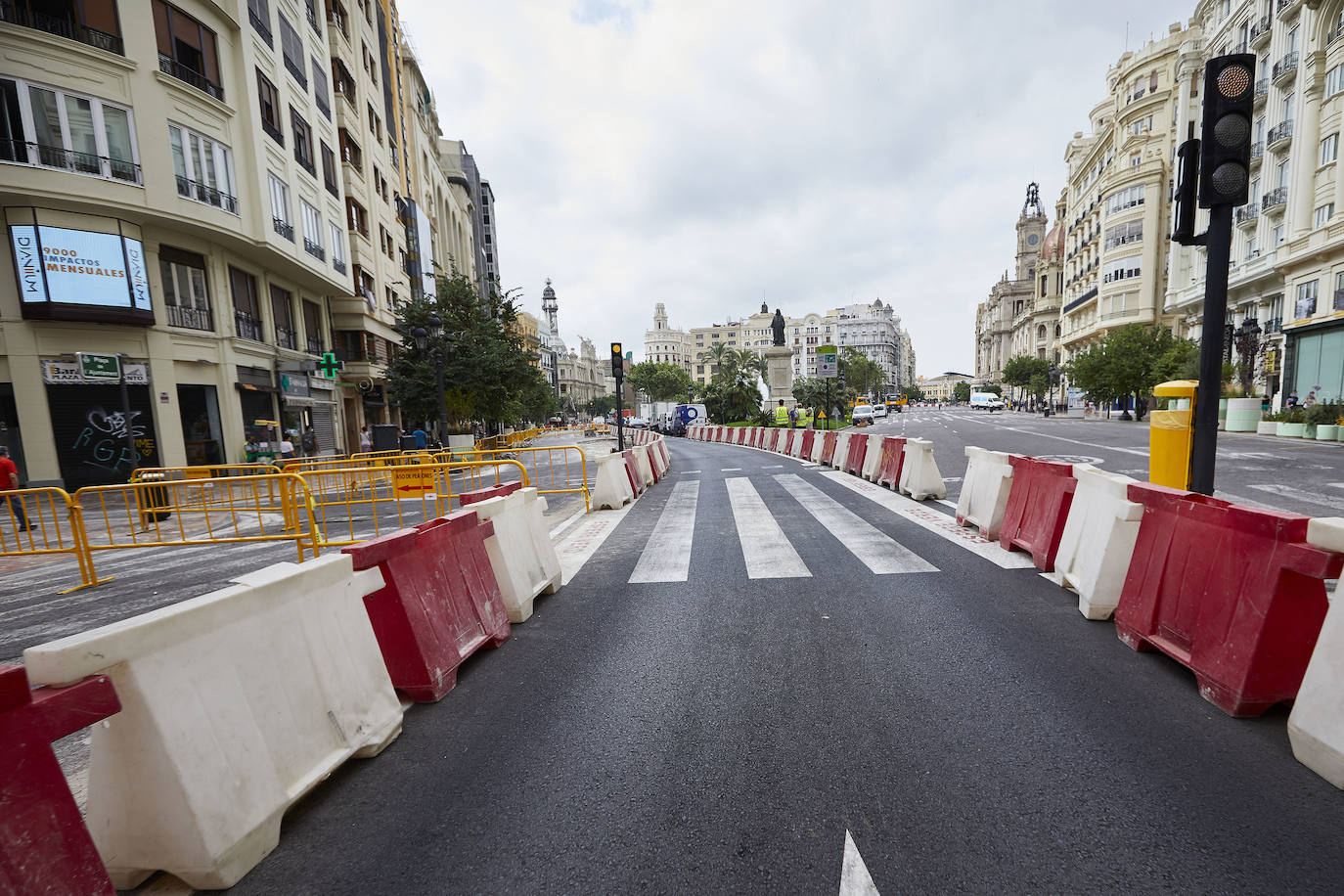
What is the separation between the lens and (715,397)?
4528 cm

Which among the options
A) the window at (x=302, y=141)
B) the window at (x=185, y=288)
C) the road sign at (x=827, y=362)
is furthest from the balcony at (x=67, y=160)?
the road sign at (x=827, y=362)

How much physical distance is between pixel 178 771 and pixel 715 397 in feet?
144

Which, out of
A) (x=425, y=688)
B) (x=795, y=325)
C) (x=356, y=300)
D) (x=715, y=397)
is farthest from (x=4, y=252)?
(x=795, y=325)

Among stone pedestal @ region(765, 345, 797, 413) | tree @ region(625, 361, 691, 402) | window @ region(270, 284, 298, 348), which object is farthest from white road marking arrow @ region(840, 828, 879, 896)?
tree @ region(625, 361, 691, 402)

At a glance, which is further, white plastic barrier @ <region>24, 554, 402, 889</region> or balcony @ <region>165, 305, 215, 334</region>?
balcony @ <region>165, 305, 215, 334</region>

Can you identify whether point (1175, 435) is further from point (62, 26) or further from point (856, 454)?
point (62, 26)

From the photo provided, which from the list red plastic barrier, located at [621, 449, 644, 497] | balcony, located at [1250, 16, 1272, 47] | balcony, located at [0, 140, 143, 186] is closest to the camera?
red plastic barrier, located at [621, 449, 644, 497]

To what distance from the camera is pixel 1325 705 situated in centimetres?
229

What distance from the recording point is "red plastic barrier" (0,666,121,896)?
1.54 m

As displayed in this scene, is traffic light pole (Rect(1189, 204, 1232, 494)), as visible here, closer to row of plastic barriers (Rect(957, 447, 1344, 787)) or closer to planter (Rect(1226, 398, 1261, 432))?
row of plastic barriers (Rect(957, 447, 1344, 787))

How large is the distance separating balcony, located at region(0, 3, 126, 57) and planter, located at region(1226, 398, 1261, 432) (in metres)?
37.9

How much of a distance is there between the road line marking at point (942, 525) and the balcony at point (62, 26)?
69.5ft

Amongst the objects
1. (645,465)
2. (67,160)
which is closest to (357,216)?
(67,160)

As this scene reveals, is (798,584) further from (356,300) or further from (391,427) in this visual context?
(356,300)
